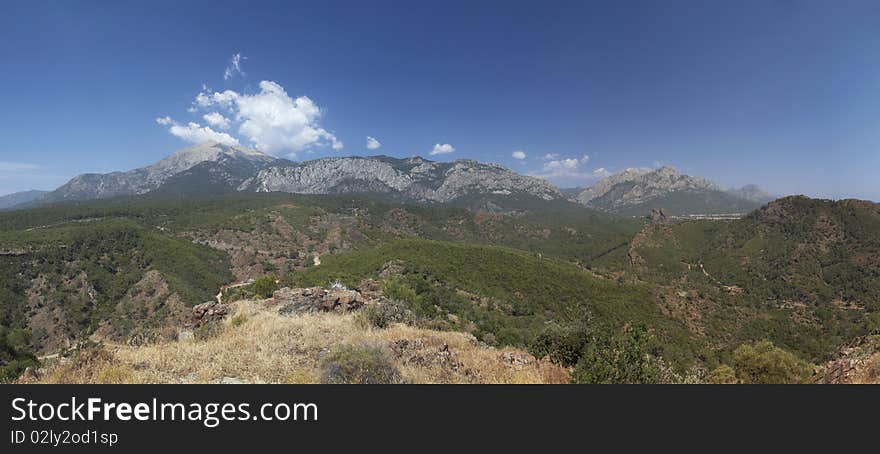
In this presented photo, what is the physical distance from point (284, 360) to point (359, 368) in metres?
2.84

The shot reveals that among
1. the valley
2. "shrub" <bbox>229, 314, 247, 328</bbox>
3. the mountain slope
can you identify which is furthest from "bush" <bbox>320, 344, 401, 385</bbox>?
the mountain slope

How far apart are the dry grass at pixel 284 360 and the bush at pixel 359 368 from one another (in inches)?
11.6

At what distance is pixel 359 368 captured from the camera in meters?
8.02

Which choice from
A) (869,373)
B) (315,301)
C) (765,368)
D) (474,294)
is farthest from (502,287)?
(869,373)

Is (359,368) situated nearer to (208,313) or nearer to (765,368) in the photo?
(208,313)

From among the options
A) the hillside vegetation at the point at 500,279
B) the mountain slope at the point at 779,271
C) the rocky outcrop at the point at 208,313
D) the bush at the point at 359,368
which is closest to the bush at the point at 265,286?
the hillside vegetation at the point at 500,279

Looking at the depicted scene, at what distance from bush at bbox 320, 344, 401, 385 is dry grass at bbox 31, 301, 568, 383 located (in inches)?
11.6

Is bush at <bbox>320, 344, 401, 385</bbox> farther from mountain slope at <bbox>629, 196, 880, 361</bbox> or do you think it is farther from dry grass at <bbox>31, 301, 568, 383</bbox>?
mountain slope at <bbox>629, 196, 880, 361</bbox>

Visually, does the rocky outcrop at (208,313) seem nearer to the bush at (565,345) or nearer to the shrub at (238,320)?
the shrub at (238,320)

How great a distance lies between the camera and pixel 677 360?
5416 centimetres

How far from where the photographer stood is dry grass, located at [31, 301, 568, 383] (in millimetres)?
8328
